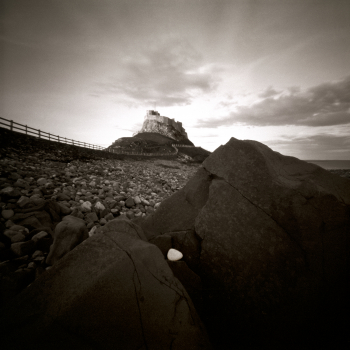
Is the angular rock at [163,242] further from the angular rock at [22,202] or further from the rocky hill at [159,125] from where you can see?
the rocky hill at [159,125]

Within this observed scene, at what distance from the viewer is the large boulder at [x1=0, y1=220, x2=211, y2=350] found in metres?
1.27

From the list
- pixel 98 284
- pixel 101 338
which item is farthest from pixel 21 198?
pixel 101 338

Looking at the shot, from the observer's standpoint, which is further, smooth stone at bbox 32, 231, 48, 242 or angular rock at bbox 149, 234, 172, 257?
smooth stone at bbox 32, 231, 48, 242

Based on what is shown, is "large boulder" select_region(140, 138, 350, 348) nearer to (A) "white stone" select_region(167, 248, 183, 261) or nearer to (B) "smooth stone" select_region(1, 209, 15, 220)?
(A) "white stone" select_region(167, 248, 183, 261)

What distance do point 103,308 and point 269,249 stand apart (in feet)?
6.55

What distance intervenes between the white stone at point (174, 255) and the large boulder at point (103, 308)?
2.15 feet

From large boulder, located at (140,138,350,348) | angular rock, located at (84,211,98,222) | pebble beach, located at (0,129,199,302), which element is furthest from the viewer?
angular rock, located at (84,211,98,222)

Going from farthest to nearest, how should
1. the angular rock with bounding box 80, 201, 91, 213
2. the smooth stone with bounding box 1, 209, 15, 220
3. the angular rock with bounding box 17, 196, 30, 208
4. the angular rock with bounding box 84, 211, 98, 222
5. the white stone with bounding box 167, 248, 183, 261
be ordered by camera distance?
the angular rock with bounding box 80, 201, 91, 213 < the angular rock with bounding box 84, 211, 98, 222 < the angular rock with bounding box 17, 196, 30, 208 < the smooth stone with bounding box 1, 209, 15, 220 < the white stone with bounding box 167, 248, 183, 261

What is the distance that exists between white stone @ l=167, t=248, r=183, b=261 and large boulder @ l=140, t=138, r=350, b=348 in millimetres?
129

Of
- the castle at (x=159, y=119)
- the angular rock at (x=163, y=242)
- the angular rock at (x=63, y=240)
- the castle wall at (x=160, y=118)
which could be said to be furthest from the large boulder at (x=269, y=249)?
the castle wall at (x=160, y=118)

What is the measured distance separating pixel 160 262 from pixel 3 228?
11.2 feet

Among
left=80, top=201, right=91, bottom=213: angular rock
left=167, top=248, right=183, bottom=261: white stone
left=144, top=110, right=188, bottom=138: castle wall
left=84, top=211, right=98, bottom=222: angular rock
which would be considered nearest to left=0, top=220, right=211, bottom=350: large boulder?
left=167, top=248, right=183, bottom=261: white stone

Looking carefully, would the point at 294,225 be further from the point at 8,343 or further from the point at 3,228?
the point at 3,228

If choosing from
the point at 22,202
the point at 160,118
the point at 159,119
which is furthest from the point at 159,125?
the point at 22,202
